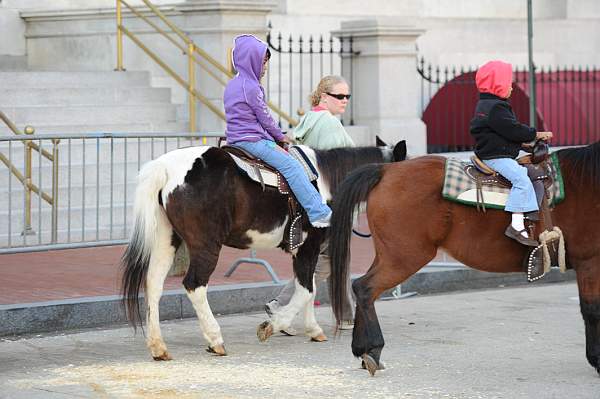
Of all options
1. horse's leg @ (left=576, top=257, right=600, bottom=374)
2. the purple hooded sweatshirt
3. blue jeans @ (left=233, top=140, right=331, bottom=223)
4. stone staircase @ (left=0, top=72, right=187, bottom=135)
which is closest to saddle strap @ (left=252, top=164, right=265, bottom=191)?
blue jeans @ (left=233, top=140, right=331, bottom=223)

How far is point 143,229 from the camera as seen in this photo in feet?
31.6

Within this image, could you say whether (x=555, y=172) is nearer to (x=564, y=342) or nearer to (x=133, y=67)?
(x=564, y=342)

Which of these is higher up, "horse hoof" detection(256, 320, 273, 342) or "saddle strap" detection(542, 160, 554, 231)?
"saddle strap" detection(542, 160, 554, 231)

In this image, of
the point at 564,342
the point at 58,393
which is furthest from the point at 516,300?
the point at 58,393

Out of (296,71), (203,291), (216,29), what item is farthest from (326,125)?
(296,71)

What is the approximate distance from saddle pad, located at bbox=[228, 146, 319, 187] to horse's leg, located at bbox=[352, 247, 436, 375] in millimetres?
1349

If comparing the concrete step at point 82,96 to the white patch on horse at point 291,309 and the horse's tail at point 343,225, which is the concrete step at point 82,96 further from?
the horse's tail at point 343,225

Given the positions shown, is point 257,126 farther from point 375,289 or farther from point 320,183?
point 375,289

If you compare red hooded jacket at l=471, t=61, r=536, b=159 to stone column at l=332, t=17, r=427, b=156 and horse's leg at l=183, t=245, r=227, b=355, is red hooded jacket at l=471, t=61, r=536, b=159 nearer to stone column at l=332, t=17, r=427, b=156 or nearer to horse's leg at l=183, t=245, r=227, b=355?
horse's leg at l=183, t=245, r=227, b=355

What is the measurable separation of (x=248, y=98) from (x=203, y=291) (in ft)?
4.79

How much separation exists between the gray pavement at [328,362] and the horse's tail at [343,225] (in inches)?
23.9

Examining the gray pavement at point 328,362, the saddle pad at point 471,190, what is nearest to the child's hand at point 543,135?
the saddle pad at point 471,190

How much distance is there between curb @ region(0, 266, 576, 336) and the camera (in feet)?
35.1

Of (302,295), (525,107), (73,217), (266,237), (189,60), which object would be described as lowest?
(302,295)
